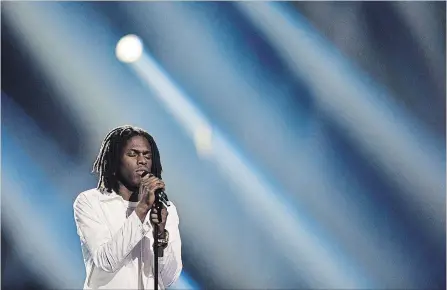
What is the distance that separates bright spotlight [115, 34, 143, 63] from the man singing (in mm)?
1114

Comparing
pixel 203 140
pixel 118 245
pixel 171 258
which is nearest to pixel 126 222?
pixel 118 245

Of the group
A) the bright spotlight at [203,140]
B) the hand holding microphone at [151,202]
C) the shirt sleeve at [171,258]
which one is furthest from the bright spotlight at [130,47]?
the hand holding microphone at [151,202]

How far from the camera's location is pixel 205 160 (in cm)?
374

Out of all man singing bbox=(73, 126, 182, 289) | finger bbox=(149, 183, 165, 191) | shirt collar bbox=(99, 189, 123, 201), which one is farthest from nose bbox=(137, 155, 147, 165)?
→ finger bbox=(149, 183, 165, 191)

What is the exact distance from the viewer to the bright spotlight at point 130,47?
3.75 m

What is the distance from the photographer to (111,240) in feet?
7.68

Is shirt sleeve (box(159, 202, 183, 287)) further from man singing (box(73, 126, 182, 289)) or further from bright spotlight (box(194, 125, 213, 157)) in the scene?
bright spotlight (box(194, 125, 213, 157))

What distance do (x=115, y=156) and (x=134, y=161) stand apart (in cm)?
11

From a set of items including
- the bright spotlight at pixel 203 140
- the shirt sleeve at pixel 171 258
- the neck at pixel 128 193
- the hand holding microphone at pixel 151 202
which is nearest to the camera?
the hand holding microphone at pixel 151 202

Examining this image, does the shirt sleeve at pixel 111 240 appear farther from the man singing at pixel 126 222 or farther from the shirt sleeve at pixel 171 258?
the shirt sleeve at pixel 171 258

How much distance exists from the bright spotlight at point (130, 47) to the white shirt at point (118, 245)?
131 cm

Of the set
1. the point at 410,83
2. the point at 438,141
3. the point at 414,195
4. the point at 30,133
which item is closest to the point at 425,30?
the point at 410,83

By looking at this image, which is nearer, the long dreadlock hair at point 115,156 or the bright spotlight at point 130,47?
the long dreadlock hair at point 115,156

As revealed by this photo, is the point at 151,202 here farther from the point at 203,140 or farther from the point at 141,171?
the point at 203,140
